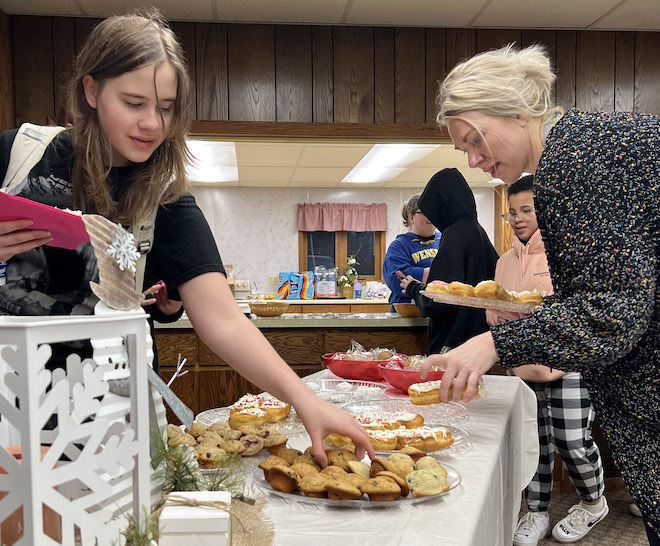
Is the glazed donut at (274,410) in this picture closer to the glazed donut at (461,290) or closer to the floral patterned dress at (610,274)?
the floral patterned dress at (610,274)

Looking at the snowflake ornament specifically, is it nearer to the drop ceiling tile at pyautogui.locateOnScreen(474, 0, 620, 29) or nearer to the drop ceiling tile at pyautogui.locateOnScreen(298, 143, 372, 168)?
the drop ceiling tile at pyautogui.locateOnScreen(474, 0, 620, 29)

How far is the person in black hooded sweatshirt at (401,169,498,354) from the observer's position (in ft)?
9.92

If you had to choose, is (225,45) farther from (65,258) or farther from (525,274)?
(65,258)

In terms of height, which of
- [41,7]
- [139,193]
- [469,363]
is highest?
[41,7]

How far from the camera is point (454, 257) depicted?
9.87 ft

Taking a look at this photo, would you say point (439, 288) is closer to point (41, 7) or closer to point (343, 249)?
point (41, 7)

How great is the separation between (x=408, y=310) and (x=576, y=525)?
1.51m

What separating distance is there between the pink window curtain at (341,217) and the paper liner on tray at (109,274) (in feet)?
29.8

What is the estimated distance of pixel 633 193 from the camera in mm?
1048

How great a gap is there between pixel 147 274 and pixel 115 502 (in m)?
0.80

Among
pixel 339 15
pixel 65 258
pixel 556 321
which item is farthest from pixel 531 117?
pixel 339 15

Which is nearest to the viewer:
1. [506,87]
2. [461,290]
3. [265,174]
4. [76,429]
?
[76,429]

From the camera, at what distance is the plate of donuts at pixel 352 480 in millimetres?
917

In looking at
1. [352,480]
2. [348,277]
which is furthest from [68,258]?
[348,277]
